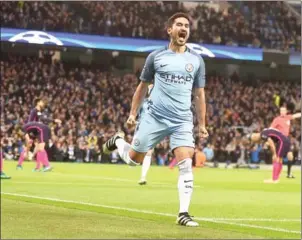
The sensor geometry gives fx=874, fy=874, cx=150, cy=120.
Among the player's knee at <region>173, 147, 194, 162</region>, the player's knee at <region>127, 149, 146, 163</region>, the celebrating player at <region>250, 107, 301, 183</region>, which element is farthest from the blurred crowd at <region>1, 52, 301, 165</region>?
the player's knee at <region>173, 147, 194, 162</region>

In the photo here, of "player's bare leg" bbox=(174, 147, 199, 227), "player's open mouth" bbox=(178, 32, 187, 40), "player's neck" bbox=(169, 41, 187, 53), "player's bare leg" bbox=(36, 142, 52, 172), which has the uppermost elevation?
"player's open mouth" bbox=(178, 32, 187, 40)

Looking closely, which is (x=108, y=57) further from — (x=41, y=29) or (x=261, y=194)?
(x=261, y=194)

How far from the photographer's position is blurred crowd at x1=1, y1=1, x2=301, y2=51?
45031 mm

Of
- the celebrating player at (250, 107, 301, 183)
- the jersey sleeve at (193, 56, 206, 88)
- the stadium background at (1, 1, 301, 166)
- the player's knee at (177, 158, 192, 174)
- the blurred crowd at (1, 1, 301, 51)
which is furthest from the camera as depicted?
A: the blurred crowd at (1, 1, 301, 51)

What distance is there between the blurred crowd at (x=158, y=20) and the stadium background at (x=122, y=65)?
0.06 meters

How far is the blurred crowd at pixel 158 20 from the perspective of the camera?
4503 centimetres

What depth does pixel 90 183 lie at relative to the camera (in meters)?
21.1

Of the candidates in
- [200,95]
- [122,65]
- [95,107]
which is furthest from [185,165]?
[122,65]

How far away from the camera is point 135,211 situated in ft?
42.2

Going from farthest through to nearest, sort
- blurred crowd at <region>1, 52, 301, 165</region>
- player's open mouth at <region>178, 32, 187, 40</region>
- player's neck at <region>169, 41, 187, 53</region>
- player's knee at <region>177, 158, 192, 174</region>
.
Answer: blurred crowd at <region>1, 52, 301, 165</region> → player's knee at <region>177, 158, 192, 174</region> → player's neck at <region>169, 41, 187, 53</region> → player's open mouth at <region>178, 32, 187, 40</region>

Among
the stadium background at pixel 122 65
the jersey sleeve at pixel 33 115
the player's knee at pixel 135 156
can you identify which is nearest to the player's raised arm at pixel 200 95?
the player's knee at pixel 135 156

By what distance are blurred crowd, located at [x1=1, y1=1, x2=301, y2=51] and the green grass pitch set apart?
24777 millimetres

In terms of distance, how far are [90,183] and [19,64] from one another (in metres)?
24.6

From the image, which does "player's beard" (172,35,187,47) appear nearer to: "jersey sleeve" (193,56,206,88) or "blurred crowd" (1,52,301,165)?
"jersey sleeve" (193,56,206,88)
